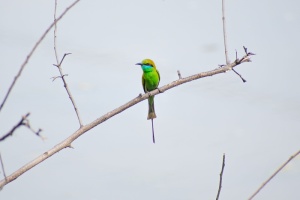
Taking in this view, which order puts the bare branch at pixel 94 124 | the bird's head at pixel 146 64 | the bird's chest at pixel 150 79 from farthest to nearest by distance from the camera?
the bird's head at pixel 146 64
the bird's chest at pixel 150 79
the bare branch at pixel 94 124

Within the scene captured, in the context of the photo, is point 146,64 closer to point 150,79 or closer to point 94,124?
point 150,79

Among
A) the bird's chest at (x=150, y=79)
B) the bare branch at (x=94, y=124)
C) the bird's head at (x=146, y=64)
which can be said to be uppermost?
the bare branch at (x=94, y=124)

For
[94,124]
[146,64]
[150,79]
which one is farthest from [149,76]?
[94,124]

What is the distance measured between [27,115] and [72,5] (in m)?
0.62

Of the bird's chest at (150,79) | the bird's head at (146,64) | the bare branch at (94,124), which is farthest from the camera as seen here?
the bird's head at (146,64)

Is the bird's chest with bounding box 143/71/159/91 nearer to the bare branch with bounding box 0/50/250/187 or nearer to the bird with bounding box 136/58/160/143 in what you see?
the bird with bounding box 136/58/160/143

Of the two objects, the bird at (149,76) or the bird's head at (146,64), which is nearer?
the bird at (149,76)

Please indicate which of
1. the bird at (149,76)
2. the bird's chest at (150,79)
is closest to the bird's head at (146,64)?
the bird at (149,76)

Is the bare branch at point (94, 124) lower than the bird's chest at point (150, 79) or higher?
higher

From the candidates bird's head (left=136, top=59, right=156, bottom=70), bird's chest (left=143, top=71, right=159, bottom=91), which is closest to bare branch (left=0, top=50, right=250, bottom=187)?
bird's chest (left=143, top=71, right=159, bottom=91)

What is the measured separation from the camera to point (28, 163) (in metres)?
1.94

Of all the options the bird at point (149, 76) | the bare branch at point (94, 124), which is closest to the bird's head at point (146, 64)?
the bird at point (149, 76)

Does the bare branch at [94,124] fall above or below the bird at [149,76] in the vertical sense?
above

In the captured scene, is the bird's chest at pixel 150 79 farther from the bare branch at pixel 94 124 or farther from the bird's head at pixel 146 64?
the bare branch at pixel 94 124
